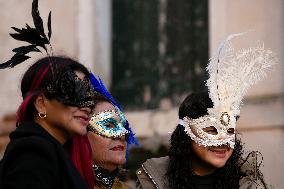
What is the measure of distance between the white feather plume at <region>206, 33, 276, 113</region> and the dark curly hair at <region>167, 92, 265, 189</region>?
0.09 meters

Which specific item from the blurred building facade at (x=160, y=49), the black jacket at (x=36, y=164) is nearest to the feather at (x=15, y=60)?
the black jacket at (x=36, y=164)

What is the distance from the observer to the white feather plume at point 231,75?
15.7ft

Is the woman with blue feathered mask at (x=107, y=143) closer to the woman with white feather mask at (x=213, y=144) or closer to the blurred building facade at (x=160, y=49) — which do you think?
the woman with white feather mask at (x=213, y=144)

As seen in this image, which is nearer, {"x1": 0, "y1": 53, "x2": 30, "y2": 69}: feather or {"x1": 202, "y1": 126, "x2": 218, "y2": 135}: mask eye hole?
{"x1": 0, "y1": 53, "x2": 30, "y2": 69}: feather

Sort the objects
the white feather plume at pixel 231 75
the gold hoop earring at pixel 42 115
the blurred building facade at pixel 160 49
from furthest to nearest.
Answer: the blurred building facade at pixel 160 49 → the white feather plume at pixel 231 75 → the gold hoop earring at pixel 42 115

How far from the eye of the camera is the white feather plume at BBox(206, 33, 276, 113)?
15.7 feet

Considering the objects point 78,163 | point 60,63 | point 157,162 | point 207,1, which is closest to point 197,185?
point 157,162

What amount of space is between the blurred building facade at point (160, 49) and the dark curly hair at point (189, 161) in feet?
5.57

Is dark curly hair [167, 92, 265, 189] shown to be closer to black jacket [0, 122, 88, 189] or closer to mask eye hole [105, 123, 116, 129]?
mask eye hole [105, 123, 116, 129]

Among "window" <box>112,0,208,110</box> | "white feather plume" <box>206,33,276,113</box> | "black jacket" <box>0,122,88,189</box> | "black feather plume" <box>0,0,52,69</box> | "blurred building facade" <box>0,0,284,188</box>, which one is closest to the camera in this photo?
"black jacket" <box>0,122,88,189</box>

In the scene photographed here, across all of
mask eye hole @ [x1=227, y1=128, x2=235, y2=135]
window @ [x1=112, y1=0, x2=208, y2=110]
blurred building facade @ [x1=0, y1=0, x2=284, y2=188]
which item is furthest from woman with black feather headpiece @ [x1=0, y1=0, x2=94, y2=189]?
window @ [x1=112, y1=0, x2=208, y2=110]

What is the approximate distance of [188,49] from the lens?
816 centimetres

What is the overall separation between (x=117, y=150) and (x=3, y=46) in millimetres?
4589

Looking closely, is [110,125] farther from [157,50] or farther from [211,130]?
[157,50]
